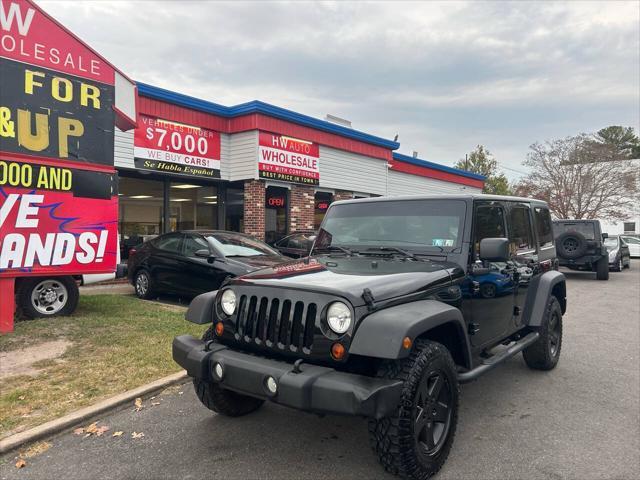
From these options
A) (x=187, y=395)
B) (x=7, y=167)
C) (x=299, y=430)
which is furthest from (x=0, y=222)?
(x=299, y=430)

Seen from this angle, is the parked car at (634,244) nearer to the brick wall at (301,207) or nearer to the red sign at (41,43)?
the brick wall at (301,207)

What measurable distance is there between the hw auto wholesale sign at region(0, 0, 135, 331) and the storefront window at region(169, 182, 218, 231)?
578 centimetres

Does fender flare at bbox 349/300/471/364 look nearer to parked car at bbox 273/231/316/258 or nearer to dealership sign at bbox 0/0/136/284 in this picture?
dealership sign at bbox 0/0/136/284

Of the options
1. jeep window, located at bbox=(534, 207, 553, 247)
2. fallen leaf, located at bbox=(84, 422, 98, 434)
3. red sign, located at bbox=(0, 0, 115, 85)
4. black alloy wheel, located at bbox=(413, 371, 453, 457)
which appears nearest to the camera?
black alloy wheel, located at bbox=(413, 371, 453, 457)

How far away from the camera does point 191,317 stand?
3480mm

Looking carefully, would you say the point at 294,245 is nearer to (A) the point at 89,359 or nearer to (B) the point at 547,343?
(A) the point at 89,359

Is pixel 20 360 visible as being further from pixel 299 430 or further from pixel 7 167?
pixel 299 430

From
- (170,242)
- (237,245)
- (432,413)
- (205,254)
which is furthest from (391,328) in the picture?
(170,242)

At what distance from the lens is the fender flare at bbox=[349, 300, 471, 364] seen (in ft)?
8.25

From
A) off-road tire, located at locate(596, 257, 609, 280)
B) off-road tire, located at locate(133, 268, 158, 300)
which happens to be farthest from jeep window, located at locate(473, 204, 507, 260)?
off-road tire, located at locate(596, 257, 609, 280)

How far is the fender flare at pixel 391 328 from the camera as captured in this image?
2.52 meters

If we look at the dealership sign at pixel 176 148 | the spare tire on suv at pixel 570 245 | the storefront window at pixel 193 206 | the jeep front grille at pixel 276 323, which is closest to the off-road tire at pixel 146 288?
the dealership sign at pixel 176 148

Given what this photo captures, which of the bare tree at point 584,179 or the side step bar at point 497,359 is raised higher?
the bare tree at point 584,179

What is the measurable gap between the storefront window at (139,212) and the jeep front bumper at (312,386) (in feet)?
33.8
